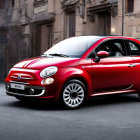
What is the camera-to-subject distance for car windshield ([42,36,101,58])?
8.59 m

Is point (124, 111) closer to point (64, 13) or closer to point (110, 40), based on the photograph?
point (110, 40)

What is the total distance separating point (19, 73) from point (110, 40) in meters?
2.28

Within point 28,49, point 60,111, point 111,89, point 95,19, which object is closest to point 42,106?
point 60,111

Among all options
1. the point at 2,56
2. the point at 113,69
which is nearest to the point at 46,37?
the point at 2,56

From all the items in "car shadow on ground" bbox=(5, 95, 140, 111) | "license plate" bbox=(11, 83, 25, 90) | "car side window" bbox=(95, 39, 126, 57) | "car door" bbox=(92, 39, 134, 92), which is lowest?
"car shadow on ground" bbox=(5, 95, 140, 111)

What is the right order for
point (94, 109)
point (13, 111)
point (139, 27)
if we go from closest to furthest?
1. point (13, 111)
2. point (94, 109)
3. point (139, 27)

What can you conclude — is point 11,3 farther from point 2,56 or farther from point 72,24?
point 72,24

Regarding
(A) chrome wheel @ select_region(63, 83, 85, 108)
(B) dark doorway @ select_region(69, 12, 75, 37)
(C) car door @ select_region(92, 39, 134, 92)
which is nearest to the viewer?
(A) chrome wheel @ select_region(63, 83, 85, 108)

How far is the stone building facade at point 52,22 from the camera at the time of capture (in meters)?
17.2

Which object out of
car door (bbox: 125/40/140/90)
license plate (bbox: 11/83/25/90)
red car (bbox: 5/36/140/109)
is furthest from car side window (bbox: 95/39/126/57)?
license plate (bbox: 11/83/25/90)

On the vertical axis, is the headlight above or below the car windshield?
below

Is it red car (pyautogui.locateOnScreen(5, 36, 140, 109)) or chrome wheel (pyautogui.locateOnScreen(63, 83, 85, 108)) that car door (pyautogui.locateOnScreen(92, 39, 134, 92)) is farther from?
chrome wheel (pyautogui.locateOnScreen(63, 83, 85, 108))

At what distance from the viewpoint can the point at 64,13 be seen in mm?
21078

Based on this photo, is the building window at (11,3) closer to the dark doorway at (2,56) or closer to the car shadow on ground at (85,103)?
the dark doorway at (2,56)
